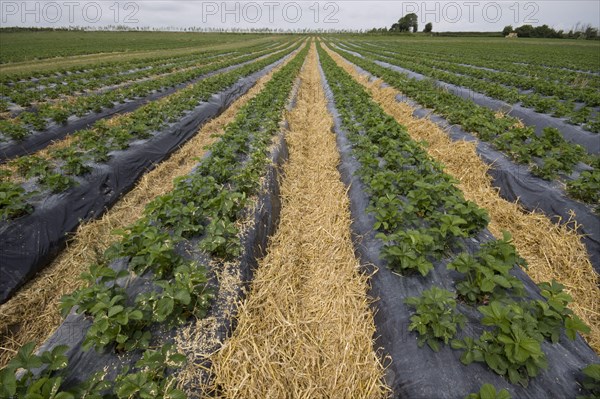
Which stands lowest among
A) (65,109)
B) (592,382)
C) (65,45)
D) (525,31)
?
(592,382)

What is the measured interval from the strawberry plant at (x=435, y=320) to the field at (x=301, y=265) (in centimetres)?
2

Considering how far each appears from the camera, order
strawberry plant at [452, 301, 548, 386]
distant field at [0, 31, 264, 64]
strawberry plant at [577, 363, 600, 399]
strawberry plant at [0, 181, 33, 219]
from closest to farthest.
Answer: strawberry plant at [577, 363, 600, 399]
strawberry plant at [452, 301, 548, 386]
strawberry plant at [0, 181, 33, 219]
distant field at [0, 31, 264, 64]

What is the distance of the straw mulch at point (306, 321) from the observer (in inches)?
100

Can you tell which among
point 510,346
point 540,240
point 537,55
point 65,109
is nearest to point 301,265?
point 510,346

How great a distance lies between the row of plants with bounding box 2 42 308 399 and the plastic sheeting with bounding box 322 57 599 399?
176 cm

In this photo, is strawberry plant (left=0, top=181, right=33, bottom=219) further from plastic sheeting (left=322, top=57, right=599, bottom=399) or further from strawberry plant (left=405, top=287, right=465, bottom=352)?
strawberry plant (left=405, top=287, right=465, bottom=352)

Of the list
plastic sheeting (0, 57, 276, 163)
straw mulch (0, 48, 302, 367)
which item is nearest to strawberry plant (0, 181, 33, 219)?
straw mulch (0, 48, 302, 367)

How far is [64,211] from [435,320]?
18.1ft

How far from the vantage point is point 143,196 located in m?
5.89

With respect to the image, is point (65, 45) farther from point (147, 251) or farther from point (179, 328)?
point (179, 328)

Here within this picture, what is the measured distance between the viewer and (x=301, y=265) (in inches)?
161

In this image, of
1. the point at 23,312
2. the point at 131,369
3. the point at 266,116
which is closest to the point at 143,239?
the point at 131,369

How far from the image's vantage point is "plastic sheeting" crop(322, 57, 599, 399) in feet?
6.91

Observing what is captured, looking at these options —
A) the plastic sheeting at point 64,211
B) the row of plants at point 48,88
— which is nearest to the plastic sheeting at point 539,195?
the plastic sheeting at point 64,211
